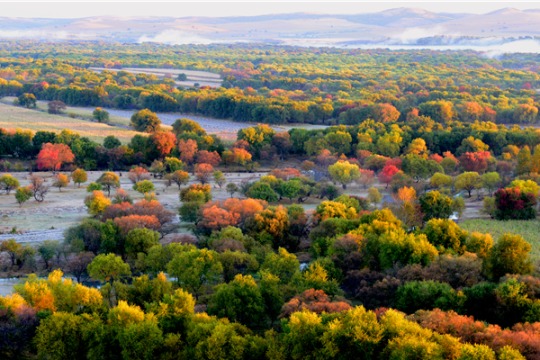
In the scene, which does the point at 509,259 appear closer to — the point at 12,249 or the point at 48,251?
the point at 48,251

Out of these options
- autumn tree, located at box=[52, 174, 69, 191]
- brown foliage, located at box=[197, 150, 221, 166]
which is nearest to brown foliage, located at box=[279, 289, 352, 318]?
autumn tree, located at box=[52, 174, 69, 191]

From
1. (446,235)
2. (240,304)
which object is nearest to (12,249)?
(240,304)

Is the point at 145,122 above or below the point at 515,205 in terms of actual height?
below

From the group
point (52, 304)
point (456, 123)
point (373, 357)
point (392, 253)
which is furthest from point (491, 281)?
point (456, 123)

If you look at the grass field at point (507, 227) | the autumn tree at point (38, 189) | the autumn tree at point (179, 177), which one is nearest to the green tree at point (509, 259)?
the grass field at point (507, 227)

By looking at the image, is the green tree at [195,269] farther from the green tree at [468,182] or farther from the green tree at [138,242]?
the green tree at [468,182]
